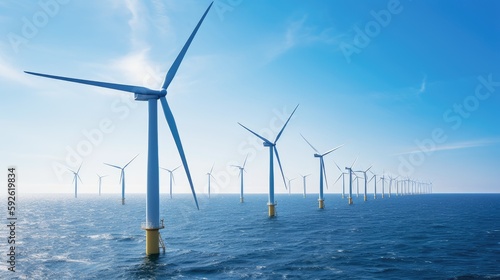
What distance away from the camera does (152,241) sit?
5166 cm

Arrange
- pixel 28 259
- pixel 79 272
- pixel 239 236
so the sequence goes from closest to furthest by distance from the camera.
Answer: pixel 79 272 → pixel 28 259 → pixel 239 236

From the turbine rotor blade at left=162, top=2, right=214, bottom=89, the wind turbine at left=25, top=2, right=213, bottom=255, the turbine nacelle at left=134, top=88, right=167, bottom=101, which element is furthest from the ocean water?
the turbine rotor blade at left=162, top=2, right=214, bottom=89

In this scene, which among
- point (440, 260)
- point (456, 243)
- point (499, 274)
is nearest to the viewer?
point (499, 274)

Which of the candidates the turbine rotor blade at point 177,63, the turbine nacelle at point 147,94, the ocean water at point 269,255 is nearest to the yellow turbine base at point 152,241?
the ocean water at point 269,255

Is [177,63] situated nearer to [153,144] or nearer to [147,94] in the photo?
[147,94]

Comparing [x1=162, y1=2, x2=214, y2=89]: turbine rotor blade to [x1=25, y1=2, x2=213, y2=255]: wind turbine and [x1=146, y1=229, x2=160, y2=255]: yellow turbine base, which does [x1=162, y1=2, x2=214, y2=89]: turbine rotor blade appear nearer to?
[x1=25, y1=2, x2=213, y2=255]: wind turbine

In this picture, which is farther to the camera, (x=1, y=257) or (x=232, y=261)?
(x=1, y=257)

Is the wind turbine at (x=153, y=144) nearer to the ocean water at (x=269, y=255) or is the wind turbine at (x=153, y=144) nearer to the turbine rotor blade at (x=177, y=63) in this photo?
the turbine rotor blade at (x=177, y=63)

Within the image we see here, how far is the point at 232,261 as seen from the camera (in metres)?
Result: 53.0

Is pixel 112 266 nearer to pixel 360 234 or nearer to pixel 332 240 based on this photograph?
pixel 332 240

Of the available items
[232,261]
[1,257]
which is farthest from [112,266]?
[1,257]

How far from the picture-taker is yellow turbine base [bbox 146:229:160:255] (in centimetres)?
5077

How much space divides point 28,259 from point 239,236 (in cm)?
4182

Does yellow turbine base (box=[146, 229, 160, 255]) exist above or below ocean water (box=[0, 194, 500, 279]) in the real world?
above
